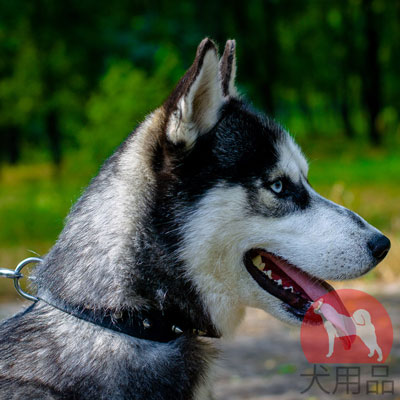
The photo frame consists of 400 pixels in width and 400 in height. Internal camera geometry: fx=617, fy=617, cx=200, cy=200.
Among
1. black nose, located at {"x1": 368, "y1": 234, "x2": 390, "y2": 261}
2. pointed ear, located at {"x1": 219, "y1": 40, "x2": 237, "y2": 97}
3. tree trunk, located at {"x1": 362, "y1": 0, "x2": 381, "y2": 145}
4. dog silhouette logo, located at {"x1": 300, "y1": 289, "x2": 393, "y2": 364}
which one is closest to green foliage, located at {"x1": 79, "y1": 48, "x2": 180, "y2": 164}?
dog silhouette logo, located at {"x1": 300, "y1": 289, "x2": 393, "y2": 364}

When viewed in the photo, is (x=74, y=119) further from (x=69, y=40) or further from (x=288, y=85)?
(x=288, y=85)

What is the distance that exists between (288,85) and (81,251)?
3264 centimetres

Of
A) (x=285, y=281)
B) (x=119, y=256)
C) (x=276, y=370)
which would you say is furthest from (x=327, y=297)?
(x=276, y=370)

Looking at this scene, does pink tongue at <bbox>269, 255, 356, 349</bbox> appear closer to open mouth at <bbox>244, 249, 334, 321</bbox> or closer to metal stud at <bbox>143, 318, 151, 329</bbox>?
open mouth at <bbox>244, 249, 334, 321</bbox>

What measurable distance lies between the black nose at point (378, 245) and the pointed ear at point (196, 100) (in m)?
0.93

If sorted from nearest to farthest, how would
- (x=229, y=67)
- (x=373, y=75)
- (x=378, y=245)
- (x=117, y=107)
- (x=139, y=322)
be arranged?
1. (x=139, y=322)
2. (x=378, y=245)
3. (x=229, y=67)
4. (x=117, y=107)
5. (x=373, y=75)

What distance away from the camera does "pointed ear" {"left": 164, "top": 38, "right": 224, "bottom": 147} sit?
2607 millimetres

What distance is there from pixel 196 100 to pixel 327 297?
115 centimetres

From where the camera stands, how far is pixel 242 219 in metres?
2.84

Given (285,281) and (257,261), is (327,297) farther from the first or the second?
(257,261)

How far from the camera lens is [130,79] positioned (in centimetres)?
1112

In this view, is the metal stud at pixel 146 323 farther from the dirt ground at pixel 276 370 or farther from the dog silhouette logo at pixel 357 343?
the dog silhouette logo at pixel 357 343

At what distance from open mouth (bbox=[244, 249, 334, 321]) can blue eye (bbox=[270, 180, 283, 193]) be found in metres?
0.29

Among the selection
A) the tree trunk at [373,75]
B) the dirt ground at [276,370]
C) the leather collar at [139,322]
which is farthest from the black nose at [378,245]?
the tree trunk at [373,75]
